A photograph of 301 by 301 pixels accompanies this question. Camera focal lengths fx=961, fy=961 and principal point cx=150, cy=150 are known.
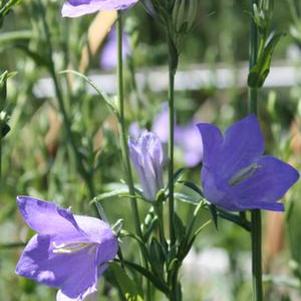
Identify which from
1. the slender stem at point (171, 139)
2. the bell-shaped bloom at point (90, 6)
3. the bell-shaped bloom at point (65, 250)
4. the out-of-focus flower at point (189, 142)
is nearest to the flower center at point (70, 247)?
the bell-shaped bloom at point (65, 250)

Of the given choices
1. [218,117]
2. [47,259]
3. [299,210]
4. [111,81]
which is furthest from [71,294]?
[111,81]

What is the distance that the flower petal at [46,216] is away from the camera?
109cm

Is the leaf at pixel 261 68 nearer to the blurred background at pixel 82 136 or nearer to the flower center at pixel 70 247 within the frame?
the blurred background at pixel 82 136

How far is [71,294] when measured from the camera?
1139 millimetres

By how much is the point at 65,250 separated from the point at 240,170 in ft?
0.77

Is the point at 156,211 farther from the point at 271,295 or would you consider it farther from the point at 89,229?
the point at 271,295

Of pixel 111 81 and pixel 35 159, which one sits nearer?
pixel 35 159

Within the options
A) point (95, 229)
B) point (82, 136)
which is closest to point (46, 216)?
point (95, 229)

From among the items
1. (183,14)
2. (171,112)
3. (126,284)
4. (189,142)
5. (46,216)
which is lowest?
(189,142)

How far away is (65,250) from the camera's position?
45.4 inches

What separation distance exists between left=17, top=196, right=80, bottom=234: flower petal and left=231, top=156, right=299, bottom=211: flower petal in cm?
21

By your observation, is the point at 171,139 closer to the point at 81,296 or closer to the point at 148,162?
the point at 148,162

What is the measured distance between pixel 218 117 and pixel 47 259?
60.6 inches

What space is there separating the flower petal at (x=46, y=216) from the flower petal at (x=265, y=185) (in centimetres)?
21
